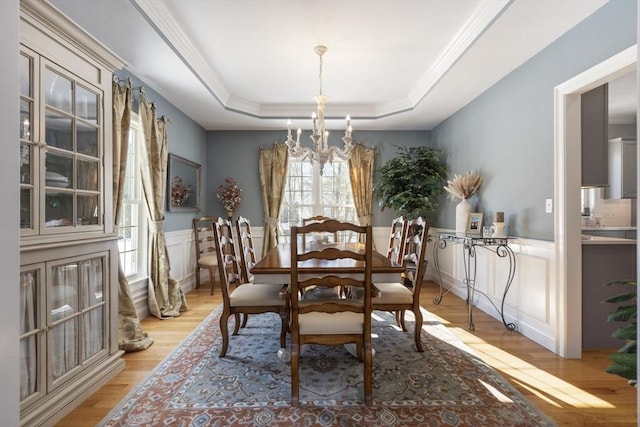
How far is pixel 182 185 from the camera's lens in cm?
449

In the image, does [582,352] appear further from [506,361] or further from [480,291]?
[480,291]

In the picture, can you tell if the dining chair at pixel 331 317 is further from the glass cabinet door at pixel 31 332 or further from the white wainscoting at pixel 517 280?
the white wainscoting at pixel 517 280

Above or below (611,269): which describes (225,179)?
above

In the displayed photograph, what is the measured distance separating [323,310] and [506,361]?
1.62 meters

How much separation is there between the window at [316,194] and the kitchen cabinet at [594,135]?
11.1ft

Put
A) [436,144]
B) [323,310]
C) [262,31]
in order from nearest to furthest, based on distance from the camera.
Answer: [323,310] → [262,31] → [436,144]

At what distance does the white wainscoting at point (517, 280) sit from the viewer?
270cm

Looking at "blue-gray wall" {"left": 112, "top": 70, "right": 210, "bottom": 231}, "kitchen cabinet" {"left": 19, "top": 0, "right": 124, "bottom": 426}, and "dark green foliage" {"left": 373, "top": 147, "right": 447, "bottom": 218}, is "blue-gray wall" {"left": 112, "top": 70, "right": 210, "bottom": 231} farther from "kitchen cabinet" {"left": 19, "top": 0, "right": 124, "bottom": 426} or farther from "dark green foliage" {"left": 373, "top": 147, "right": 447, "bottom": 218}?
"dark green foliage" {"left": 373, "top": 147, "right": 447, "bottom": 218}

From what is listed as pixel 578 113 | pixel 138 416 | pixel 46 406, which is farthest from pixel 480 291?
pixel 46 406

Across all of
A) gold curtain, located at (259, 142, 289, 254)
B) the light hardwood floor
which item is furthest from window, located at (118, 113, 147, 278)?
gold curtain, located at (259, 142, 289, 254)

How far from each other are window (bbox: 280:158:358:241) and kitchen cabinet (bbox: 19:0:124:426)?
3464 mm

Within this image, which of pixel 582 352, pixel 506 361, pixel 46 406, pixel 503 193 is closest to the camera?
pixel 46 406

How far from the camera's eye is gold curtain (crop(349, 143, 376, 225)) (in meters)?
5.43

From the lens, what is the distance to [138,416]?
1.77m
